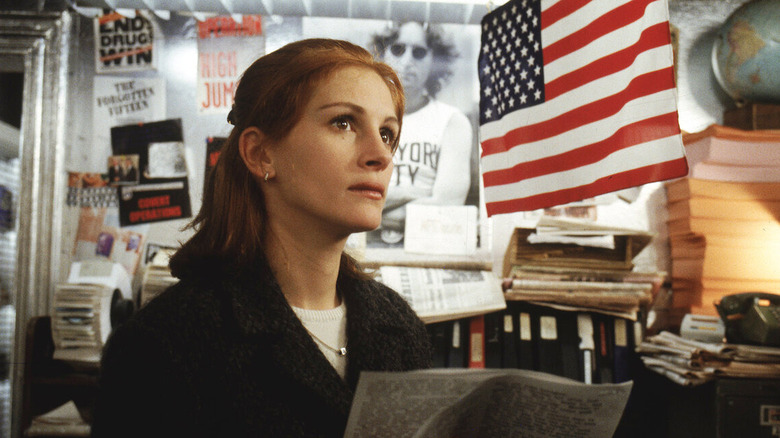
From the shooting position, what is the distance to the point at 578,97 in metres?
1.61

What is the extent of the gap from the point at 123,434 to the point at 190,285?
0.29 m

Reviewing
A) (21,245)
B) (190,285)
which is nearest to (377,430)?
(190,285)

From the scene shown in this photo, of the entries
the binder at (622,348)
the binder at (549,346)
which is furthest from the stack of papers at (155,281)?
the binder at (622,348)

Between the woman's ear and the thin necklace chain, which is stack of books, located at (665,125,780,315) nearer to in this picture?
the thin necklace chain

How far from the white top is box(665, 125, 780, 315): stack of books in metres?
1.86

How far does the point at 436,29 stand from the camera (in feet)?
9.43

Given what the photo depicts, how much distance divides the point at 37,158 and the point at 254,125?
2.29 m

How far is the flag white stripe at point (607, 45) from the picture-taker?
142 cm

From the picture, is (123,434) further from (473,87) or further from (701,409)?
(473,87)

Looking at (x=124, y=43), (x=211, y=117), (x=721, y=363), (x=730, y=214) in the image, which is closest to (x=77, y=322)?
(x=211, y=117)

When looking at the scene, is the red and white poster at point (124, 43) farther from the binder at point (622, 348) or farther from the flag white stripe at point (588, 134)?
the binder at point (622, 348)

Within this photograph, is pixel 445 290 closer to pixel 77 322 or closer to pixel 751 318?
pixel 751 318

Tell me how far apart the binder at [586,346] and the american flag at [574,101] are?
785 mm

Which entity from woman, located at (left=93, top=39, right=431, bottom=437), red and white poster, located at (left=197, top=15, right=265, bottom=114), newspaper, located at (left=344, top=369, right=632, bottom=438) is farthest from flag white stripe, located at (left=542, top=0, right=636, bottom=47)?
red and white poster, located at (left=197, top=15, right=265, bottom=114)
